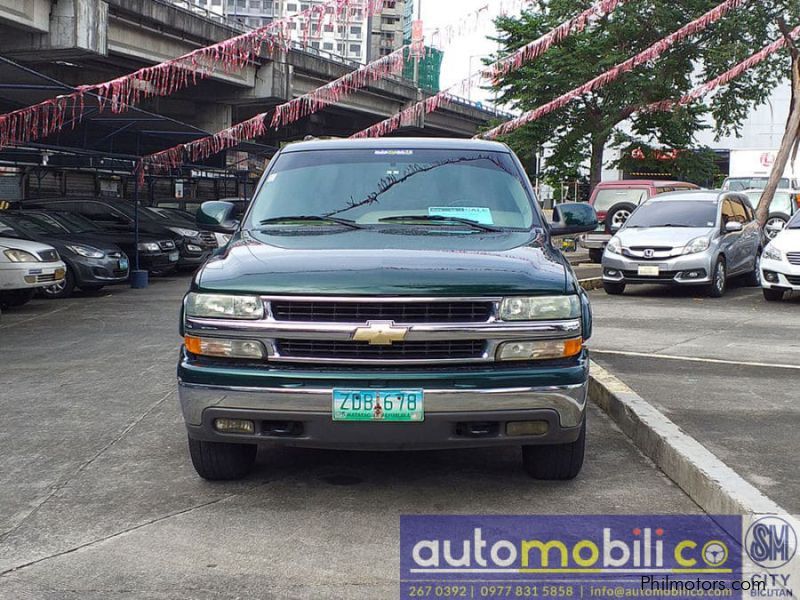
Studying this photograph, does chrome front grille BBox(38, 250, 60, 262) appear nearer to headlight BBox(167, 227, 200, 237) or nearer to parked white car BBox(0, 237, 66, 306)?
parked white car BBox(0, 237, 66, 306)

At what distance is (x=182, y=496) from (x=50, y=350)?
238 inches

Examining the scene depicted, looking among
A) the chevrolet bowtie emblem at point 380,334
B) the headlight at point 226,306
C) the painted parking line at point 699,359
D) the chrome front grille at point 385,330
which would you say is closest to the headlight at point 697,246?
the painted parking line at point 699,359

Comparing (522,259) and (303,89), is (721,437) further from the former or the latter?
(303,89)

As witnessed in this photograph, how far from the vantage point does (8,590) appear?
3881mm

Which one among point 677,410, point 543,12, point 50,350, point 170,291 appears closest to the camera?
point 677,410

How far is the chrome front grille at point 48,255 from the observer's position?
14992 mm

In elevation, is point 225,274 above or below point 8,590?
above

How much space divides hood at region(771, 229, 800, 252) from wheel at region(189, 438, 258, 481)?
11.3 metres

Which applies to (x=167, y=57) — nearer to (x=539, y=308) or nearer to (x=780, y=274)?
(x=780, y=274)

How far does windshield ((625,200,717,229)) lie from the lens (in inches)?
661

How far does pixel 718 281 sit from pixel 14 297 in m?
10.5

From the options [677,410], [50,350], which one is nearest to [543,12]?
[50,350]

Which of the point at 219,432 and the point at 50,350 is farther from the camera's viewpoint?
the point at 50,350

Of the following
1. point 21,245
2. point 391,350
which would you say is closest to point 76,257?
point 21,245
